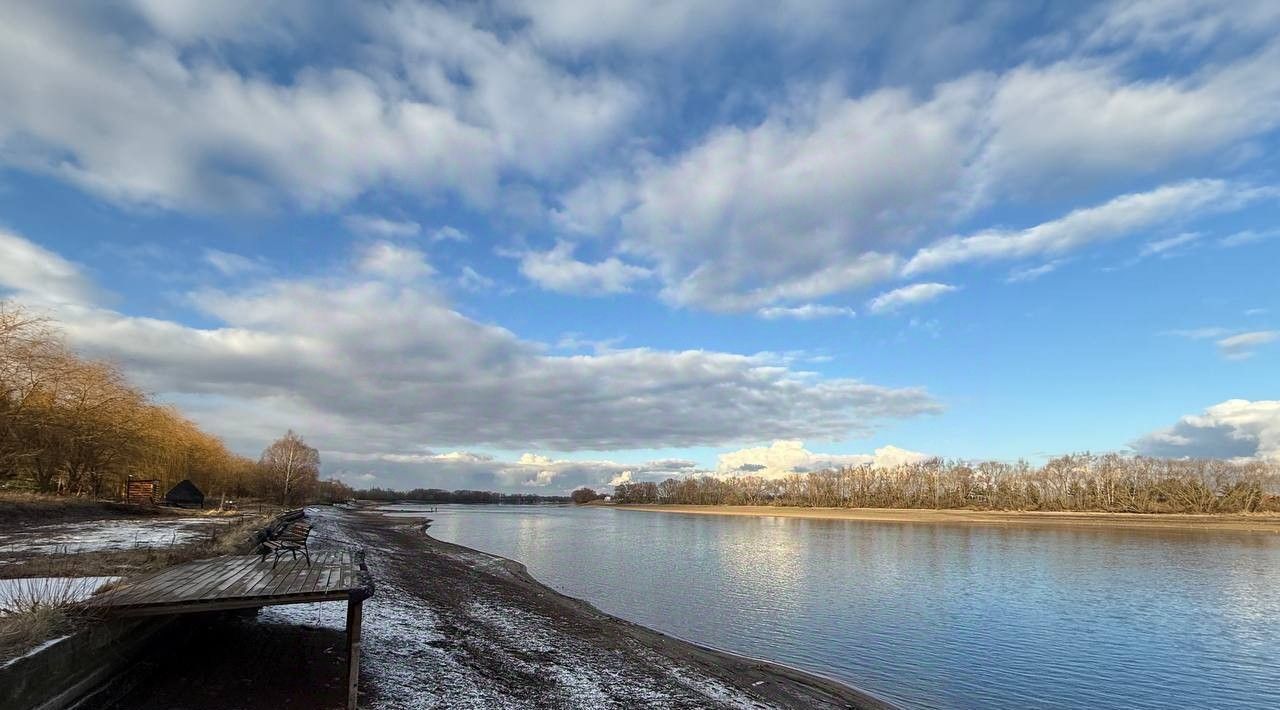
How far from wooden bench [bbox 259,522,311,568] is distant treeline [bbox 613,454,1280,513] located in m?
136

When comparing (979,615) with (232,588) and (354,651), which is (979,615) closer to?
(354,651)

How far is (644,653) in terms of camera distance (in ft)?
50.0

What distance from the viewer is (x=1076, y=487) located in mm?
128875

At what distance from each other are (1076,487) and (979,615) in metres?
130

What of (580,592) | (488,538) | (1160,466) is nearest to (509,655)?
(580,592)

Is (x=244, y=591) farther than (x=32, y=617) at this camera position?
Yes

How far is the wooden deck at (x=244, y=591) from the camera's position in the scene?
26.4 ft

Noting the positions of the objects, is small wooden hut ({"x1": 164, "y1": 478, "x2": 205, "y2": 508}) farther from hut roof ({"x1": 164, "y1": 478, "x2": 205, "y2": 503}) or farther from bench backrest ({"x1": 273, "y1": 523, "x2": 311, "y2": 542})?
bench backrest ({"x1": 273, "y1": 523, "x2": 311, "y2": 542})

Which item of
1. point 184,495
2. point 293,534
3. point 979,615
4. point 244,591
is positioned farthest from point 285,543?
point 184,495

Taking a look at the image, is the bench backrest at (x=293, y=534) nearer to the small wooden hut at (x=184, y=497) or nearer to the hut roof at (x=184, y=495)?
the small wooden hut at (x=184, y=497)

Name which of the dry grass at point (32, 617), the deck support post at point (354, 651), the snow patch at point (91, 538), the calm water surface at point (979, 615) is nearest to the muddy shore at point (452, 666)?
the deck support post at point (354, 651)

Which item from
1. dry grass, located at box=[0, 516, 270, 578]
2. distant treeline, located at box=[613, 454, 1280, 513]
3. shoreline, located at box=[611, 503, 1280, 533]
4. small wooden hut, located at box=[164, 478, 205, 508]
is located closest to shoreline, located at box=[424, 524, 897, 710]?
dry grass, located at box=[0, 516, 270, 578]

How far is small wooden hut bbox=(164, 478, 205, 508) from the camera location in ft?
172

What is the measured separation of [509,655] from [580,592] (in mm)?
14597
